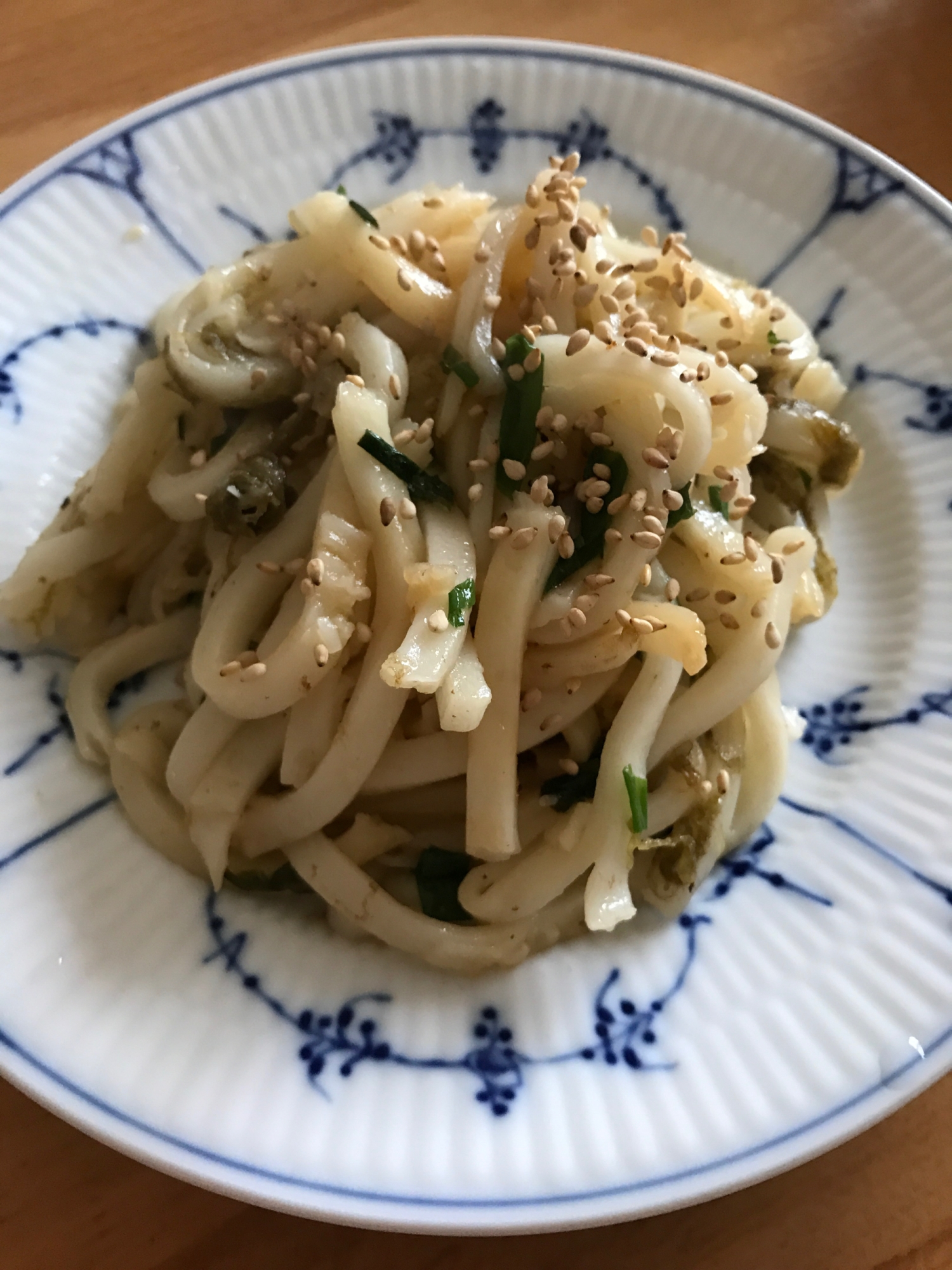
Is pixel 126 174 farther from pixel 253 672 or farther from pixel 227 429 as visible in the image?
pixel 253 672

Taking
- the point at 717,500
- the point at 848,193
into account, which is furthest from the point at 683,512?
the point at 848,193

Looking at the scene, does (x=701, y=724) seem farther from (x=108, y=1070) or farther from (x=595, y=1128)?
→ (x=108, y=1070)

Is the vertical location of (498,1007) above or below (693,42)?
below

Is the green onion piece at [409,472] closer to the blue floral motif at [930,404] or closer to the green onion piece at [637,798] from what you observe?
the green onion piece at [637,798]

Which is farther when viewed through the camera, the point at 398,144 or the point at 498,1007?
the point at 398,144

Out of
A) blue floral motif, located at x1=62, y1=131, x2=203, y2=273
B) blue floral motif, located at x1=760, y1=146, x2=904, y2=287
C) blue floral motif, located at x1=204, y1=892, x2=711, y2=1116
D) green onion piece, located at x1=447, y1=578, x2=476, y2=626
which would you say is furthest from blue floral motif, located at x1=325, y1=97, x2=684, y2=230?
blue floral motif, located at x1=204, y1=892, x2=711, y2=1116

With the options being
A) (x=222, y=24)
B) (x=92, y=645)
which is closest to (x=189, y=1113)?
(x=92, y=645)

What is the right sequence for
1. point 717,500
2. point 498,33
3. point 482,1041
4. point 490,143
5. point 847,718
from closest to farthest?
point 482,1041 < point 717,500 < point 847,718 < point 490,143 < point 498,33
